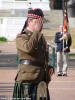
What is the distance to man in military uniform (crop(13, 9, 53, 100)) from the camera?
21.9 feet

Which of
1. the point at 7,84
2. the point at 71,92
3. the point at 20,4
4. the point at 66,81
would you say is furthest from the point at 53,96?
the point at 20,4

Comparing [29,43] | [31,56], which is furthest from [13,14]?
[29,43]

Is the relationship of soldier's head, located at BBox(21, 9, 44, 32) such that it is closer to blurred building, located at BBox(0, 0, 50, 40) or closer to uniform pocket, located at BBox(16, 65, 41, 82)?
uniform pocket, located at BBox(16, 65, 41, 82)

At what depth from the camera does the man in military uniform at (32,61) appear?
263 inches

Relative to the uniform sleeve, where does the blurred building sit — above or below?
below

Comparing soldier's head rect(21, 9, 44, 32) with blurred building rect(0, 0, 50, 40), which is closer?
soldier's head rect(21, 9, 44, 32)

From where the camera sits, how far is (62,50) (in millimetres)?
17234

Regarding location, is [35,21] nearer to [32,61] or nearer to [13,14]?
[32,61]

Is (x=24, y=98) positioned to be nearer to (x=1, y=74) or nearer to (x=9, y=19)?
(x=1, y=74)

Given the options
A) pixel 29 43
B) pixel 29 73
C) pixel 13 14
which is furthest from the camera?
pixel 13 14

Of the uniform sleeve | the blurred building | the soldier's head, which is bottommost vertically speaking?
the blurred building

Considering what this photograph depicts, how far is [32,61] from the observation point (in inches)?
268

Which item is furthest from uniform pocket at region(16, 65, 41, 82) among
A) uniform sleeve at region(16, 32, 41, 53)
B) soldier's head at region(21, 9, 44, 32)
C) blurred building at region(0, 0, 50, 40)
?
blurred building at region(0, 0, 50, 40)

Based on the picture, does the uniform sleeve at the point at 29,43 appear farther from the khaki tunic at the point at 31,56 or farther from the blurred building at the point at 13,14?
the blurred building at the point at 13,14
